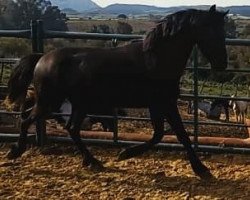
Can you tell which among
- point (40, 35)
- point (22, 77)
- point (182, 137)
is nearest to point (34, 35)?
point (40, 35)

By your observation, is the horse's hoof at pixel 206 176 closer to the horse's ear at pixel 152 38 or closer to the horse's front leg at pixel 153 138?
the horse's front leg at pixel 153 138

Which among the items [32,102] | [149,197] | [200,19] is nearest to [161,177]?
[149,197]

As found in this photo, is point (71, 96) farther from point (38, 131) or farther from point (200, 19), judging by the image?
point (200, 19)

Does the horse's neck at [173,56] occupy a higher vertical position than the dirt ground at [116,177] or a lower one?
higher

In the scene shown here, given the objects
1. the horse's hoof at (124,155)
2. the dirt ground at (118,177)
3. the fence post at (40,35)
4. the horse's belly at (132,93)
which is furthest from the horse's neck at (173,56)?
the fence post at (40,35)

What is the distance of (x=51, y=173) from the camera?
5637 millimetres

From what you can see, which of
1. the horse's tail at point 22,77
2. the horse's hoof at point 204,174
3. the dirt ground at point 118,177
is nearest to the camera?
the dirt ground at point 118,177

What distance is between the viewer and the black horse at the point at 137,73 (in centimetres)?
520

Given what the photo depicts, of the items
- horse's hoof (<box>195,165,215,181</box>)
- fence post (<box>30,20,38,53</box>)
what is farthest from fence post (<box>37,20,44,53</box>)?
horse's hoof (<box>195,165,215,181</box>)

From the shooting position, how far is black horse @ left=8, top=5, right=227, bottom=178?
5.20 m

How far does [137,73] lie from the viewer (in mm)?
5398

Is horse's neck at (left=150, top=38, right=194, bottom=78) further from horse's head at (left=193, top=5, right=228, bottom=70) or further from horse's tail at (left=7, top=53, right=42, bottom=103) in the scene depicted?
horse's tail at (left=7, top=53, right=42, bottom=103)

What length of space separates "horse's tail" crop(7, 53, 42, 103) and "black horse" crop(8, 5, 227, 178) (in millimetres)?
17

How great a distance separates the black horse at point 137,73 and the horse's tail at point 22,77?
0.06ft
